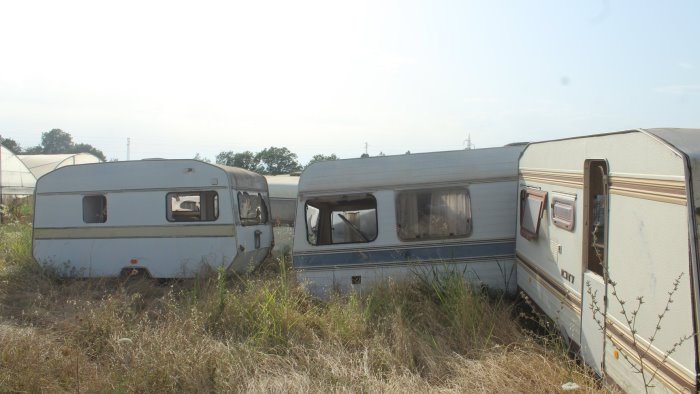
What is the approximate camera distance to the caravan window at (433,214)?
25.8 feet

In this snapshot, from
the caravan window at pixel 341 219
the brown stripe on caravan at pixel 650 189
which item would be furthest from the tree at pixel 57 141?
the brown stripe on caravan at pixel 650 189

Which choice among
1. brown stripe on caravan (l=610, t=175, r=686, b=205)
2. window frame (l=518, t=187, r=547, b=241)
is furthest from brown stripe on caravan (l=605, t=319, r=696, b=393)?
window frame (l=518, t=187, r=547, b=241)

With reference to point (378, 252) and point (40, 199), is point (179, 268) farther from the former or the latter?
point (378, 252)

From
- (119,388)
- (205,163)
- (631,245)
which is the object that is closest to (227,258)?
(205,163)

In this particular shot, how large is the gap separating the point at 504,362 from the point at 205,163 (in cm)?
691

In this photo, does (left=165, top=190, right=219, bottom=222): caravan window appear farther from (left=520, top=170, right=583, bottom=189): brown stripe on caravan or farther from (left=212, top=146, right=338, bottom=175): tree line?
(left=212, top=146, right=338, bottom=175): tree line

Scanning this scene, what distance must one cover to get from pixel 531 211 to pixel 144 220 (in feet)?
23.3

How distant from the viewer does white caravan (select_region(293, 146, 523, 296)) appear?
771cm

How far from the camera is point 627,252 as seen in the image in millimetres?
3801

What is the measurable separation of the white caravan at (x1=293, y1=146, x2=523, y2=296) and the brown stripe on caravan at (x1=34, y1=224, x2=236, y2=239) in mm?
2288

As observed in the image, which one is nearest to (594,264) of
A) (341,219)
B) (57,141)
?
(341,219)

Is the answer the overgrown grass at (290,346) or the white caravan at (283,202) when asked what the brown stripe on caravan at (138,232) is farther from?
the white caravan at (283,202)

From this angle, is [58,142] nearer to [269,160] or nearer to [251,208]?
[269,160]

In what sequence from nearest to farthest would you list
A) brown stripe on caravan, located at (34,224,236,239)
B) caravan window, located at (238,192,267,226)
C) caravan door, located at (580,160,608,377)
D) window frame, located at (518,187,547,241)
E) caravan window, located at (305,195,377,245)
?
caravan door, located at (580,160,608,377) < window frame, located at (518,187,547,241) < caravan window, located at (305,195,377,245) < brown stripe on caravan, located at (34,224,236,239) < caravan window, located at (238,192,267,226)
